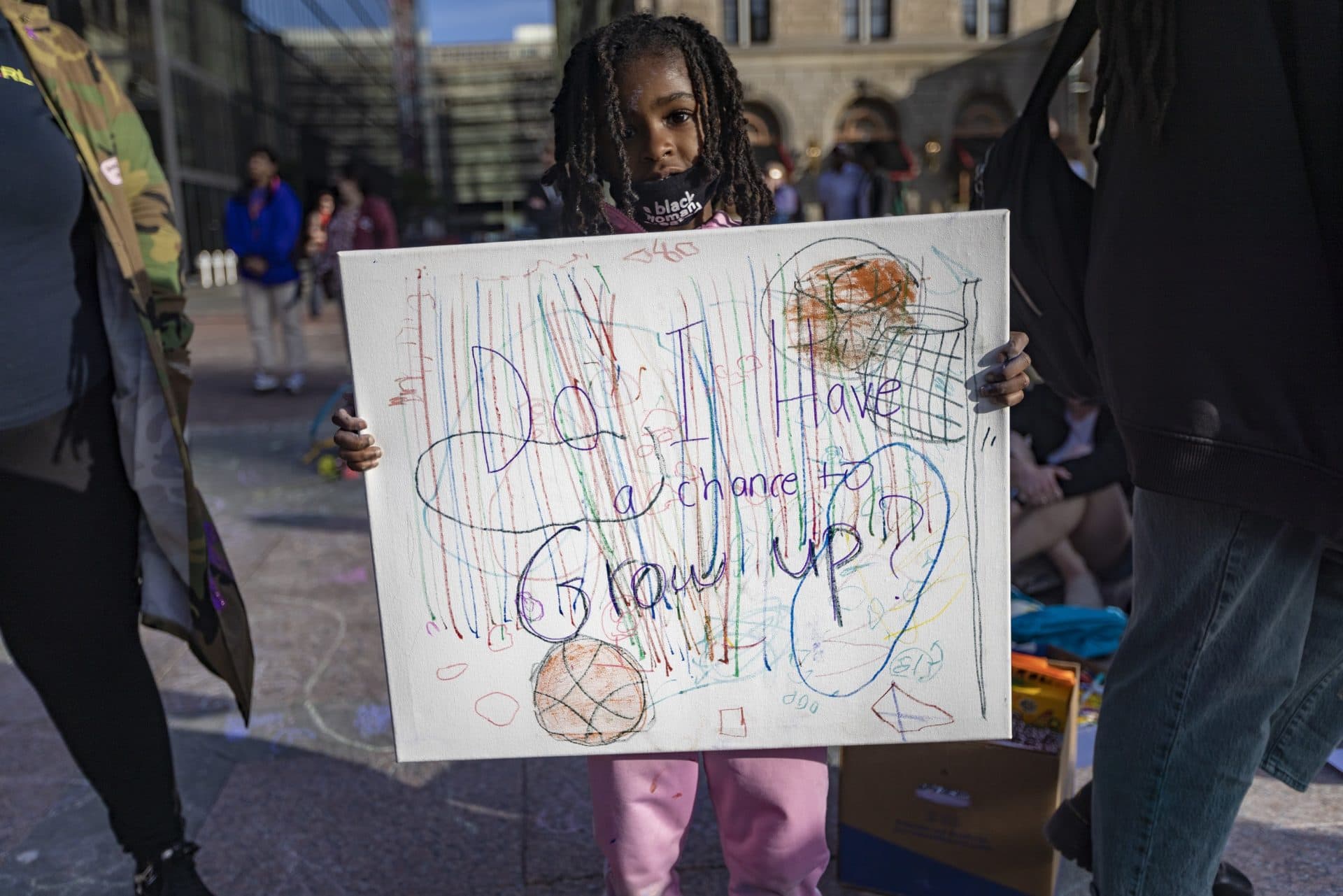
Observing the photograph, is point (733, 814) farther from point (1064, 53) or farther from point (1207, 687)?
point (1064, 53)

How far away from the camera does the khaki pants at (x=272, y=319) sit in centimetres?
833

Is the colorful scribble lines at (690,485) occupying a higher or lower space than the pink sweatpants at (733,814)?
higher

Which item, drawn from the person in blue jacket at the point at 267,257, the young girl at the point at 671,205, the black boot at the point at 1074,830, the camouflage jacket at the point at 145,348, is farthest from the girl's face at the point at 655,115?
the person in blue jacket at the point at 267,257

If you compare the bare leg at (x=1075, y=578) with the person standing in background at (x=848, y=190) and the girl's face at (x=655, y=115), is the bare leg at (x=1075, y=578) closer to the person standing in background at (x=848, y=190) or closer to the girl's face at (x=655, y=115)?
the girl's face at (x=655, y=115)

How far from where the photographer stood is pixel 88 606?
1.86 metres

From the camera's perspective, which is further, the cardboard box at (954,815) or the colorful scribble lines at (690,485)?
the cardboard box at (954,815)

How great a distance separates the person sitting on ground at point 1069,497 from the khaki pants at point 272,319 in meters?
6.51

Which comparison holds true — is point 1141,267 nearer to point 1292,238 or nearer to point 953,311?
point 1292,238

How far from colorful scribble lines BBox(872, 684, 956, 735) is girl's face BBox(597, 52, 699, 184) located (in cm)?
87

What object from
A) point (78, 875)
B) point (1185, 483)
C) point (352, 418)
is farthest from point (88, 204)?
point (1185, 483)

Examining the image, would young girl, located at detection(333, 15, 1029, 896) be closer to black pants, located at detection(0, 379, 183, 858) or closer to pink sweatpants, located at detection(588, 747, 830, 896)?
pink sweatpants, located at detection(588, 747, 830, 896)

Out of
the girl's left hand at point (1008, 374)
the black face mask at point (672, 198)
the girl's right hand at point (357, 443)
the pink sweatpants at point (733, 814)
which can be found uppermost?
the black face mask at point (672, 198)

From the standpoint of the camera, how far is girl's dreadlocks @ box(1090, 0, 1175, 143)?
138 cm

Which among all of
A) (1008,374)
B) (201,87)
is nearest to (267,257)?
(1008,374)
